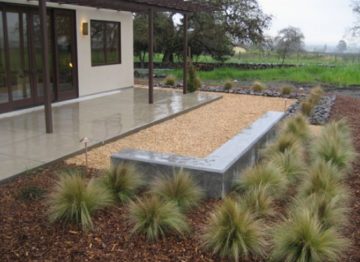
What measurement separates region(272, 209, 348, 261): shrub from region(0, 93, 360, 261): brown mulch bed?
28 centimetres

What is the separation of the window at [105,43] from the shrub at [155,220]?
28.6 feet

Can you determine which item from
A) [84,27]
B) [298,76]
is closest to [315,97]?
[84,27]

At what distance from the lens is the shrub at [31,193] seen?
4215mm

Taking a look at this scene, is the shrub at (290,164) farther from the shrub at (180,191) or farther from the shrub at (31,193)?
the shrub at (31,193)

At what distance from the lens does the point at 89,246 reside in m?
3.37

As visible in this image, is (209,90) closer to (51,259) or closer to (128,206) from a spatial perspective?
(128,206)

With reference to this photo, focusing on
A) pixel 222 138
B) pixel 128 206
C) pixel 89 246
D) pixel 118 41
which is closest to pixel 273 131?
pixel 222 138

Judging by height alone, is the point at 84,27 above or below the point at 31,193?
above

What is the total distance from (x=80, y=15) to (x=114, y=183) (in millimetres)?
7673

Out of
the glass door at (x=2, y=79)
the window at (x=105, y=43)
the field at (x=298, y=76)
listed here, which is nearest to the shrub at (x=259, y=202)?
the glass door at (x=2, y=79)

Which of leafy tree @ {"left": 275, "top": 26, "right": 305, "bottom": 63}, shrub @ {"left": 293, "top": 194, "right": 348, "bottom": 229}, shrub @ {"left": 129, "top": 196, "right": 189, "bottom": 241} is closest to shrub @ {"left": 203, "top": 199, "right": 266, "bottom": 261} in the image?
shrub @ {"left": 129, "top": 196, "right": 189, "bottom": 241}

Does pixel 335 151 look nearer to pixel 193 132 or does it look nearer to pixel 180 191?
pixel 180 191

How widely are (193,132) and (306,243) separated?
186 inches

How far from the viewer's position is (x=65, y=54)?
1057 cm
